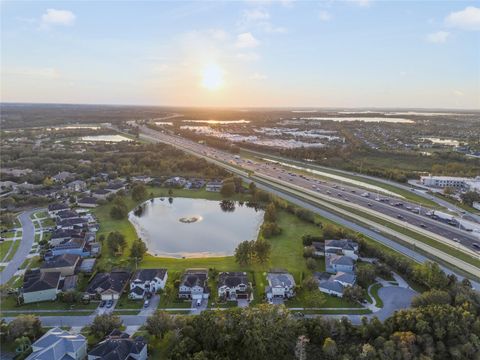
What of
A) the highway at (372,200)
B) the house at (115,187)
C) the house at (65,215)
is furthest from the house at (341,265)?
the house at (115,187)

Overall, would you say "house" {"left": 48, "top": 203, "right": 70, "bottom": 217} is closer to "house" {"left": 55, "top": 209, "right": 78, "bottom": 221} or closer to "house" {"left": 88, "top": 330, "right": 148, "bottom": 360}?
"house" {"left": 55, "top": 209, "right": 78, "bottom": 221}

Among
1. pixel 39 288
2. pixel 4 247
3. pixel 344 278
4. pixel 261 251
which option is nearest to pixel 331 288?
pixel 344 278

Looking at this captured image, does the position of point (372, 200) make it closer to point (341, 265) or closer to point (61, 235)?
point (341, 265)

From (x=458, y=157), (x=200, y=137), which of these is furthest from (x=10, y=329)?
(x=200, y=137)

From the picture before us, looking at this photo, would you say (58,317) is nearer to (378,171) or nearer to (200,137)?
(378,171)

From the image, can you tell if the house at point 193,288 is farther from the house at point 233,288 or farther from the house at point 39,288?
the house at point 39,288
